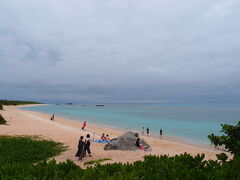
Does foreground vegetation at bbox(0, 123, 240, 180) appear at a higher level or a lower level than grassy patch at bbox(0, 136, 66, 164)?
higher

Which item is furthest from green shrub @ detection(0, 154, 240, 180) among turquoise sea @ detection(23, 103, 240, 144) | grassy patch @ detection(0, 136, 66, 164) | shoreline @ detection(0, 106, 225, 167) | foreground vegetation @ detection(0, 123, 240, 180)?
turquoise sea @ detection(23, 103, 240, 144)

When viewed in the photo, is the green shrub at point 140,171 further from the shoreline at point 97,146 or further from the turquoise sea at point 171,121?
the turquoise sea at point 171,121

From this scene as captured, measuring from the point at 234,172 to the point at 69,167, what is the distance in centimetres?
305

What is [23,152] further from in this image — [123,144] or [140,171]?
[140,171]

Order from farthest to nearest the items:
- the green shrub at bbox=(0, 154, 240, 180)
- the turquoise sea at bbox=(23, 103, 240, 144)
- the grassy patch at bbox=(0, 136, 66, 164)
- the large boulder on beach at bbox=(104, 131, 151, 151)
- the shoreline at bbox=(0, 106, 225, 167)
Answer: the turquoise sea at bbox=(23, 103, 240, 144)
the large boulder on beach at bbox=(104, 131, 151, 151)
the shoreline at bbox=(0, 106, 225, 167)
the grassy patch at bbox=(0, 136, 66, 164)
the green shrub at bbox=(0, 154, 240, 180)

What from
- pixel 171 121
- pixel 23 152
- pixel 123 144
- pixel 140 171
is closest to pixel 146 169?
pixel 140 171

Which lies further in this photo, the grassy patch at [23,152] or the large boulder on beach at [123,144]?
the large boulder on beach at [123,144]

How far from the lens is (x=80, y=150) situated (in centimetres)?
1247

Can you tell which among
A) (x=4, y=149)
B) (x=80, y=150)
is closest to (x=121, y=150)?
(x=80, y=150)

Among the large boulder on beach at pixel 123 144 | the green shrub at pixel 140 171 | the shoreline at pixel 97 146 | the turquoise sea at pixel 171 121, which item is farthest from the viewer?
the turquoise sea at pixel 171 121

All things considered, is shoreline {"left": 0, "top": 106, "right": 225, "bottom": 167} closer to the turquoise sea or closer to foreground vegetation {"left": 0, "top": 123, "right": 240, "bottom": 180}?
foreground vegetation {"left": 0, "top": 123, "right": 240, "bottom": 180}

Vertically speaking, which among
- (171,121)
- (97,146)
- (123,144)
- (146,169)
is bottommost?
(171,121)

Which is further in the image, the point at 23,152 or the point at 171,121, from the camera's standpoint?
the point at 171,121

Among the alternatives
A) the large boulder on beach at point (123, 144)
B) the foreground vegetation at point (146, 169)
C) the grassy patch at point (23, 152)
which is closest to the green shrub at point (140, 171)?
the foreground vegetation at point (146, 169)
